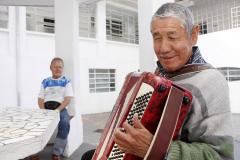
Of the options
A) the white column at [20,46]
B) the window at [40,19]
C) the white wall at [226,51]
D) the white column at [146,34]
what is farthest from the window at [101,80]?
the white column at [146,34]

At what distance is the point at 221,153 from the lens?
1.23 m

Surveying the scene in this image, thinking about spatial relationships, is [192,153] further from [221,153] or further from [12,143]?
[12,143]

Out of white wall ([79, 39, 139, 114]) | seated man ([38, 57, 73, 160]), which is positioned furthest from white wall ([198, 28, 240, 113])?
seated man ([38, 57, 73, 160])

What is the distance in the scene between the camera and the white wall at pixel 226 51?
940 cm

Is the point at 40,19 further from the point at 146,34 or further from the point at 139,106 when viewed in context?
the point at 139,106

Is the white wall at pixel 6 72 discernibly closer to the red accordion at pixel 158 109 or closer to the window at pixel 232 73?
the window at pixel 232 73

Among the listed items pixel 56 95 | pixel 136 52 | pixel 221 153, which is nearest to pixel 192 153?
pixel 221 153

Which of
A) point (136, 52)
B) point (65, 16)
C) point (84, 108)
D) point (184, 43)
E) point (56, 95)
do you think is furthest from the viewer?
point (136, 52)

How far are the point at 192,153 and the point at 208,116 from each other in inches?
7.0

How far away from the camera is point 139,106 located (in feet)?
3.91

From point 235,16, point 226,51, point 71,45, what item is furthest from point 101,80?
point 71,45

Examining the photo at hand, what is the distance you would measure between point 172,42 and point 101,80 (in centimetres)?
989

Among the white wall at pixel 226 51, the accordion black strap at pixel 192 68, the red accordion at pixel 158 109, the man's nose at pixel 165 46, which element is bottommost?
the red accordion at pixel 158 109

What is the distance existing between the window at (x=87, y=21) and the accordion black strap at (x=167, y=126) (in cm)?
984
